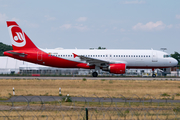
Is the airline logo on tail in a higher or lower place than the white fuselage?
higher

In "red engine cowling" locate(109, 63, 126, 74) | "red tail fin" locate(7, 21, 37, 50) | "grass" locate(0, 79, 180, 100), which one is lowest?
"grass" locate(0, 79, 180, 100)

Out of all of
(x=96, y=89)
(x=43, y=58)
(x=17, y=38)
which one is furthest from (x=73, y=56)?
(x=96, y=89)

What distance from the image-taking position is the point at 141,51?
4669 centimetres

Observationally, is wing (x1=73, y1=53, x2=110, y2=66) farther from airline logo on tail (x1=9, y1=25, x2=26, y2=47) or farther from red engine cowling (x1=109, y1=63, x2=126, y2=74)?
airline logo on tail (x1=9, y1=25, x2=26, y2=47)

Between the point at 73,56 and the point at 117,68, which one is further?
the point at 73,56

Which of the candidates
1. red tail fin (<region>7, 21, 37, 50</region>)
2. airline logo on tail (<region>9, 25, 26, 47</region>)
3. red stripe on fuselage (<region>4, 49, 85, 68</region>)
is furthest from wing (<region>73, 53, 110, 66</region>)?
airline logo on tail (<region>9, 25, 26, 47</region>)

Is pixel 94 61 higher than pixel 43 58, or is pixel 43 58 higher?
pixel 43 58

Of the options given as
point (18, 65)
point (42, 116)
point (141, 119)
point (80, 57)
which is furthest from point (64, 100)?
point (18, 65)

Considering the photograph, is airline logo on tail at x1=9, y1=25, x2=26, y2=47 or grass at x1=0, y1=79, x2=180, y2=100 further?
airline logo on tail at x1=9, y1=25, x2=26, y2=47

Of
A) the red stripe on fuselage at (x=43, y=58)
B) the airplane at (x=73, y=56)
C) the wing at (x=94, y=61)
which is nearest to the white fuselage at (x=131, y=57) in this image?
the airplane at (x=73, y=56)

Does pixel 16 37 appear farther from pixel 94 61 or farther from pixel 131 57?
pixel 131 57

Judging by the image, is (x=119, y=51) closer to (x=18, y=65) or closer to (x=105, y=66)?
(x=105, y=66)

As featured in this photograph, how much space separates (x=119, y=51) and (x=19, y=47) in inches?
677

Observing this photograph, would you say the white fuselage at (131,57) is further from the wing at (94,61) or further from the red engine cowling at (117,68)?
→ the red engine cowling at (117,68)
